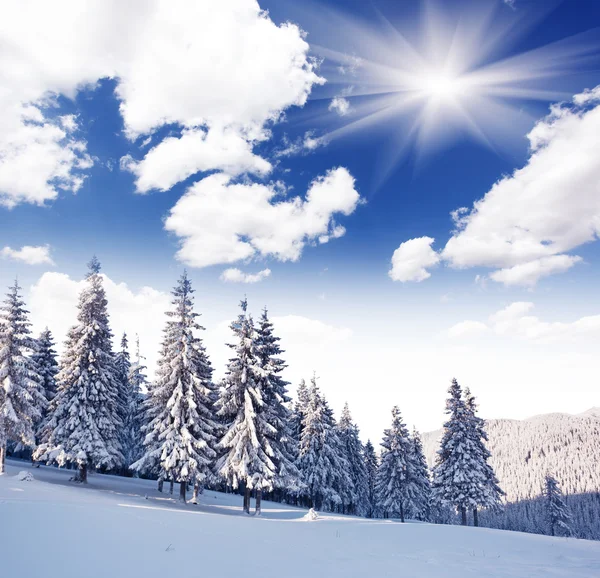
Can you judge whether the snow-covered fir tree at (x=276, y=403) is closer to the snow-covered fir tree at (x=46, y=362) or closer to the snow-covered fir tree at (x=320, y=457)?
the snow-covered fir tree at (x=320, y=457)

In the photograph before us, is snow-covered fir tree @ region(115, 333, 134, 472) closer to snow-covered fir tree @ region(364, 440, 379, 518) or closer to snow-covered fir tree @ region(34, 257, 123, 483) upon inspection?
snow-covered fir tree @ region(34, 257, 123, 483)

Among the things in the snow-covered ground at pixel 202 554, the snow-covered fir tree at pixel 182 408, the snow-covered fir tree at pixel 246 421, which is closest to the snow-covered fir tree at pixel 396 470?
the snow-covered fir tree at pixel 246 421

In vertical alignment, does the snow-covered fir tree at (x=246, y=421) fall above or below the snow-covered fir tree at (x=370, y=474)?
above

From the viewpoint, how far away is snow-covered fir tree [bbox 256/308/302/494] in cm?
2941

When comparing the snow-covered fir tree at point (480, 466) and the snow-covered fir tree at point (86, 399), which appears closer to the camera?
the snow-covered fir tree at point (86, 399)

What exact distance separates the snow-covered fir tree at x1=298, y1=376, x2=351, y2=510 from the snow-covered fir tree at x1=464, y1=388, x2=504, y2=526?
15.7m

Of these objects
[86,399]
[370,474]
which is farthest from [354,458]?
[86,399]

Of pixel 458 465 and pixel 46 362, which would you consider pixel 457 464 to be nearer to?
pixel 458 465

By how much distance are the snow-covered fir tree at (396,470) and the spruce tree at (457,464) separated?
5673mm

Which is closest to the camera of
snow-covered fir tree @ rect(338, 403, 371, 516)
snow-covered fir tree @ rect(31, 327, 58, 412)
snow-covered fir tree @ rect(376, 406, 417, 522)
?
snow-covered fir tree @ rect(31, 327, 58, 412)

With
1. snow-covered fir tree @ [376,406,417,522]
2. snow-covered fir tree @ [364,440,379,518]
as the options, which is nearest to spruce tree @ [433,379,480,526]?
snow-covered fir tree @ [376,406,417,522]

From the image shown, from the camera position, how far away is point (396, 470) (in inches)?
1869

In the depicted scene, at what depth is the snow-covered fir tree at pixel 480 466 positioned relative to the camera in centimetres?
3891

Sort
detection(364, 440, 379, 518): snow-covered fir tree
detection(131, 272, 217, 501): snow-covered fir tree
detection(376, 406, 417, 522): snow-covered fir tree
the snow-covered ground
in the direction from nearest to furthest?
1. the snow-covered ground
2. detection(131, 272, 217, 501): snow-covered fir tree
3. detection(376, 406, 417, 522): snow-covered fir tree
4. detection(364, 440, 379, 518): snow-covered fir tree
